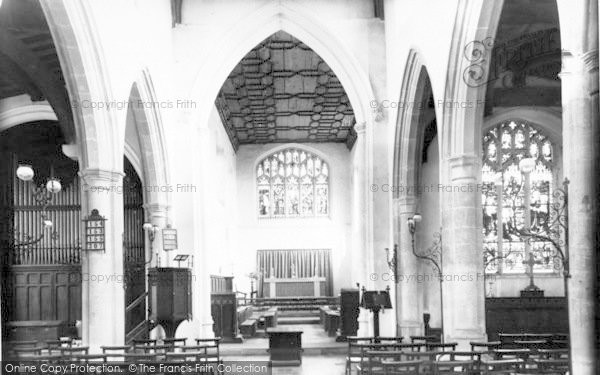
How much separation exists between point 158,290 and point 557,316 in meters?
9.82

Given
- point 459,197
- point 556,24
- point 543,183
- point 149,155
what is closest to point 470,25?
point 459,197

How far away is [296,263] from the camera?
2991 cm

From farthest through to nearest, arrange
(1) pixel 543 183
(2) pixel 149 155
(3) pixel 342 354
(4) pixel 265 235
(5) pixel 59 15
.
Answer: (4) pixel 265 235 → (1) pixel 543 183 → (3) pixel 342 354 → (2) pixel 149 155 → (5) pixel 59 15

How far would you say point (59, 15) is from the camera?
403 inches

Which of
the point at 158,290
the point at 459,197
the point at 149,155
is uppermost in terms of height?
the point at 149,155

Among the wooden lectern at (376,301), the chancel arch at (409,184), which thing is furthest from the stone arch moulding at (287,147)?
the wooden lectern at (376,301)

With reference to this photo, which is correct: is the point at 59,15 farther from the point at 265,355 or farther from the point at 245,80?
the point at 245,80

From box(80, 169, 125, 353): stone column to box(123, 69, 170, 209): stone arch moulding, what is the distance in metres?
3.08

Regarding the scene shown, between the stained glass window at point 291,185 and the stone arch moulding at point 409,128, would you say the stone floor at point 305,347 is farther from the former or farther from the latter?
the stained glass window at point 291,185

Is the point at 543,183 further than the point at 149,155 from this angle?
Yes

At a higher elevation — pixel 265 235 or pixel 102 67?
pixel 102 67

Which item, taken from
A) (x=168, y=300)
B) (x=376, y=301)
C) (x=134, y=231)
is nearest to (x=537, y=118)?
(x=376, y=301)

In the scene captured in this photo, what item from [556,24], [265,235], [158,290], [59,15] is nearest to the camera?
[59,15]

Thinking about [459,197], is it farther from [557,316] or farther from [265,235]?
[265,235]
